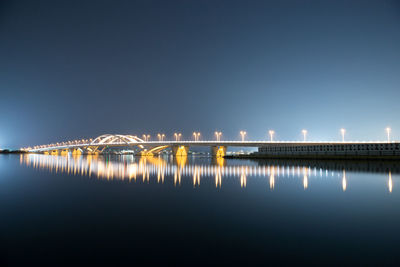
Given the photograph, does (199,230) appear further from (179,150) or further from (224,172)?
(179,150)

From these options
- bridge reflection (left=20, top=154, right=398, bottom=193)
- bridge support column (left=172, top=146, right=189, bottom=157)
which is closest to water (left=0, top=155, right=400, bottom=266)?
bridge reflection (left=20, top=154, right=398, bottom=193)

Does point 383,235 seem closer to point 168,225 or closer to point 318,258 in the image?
point 318,258

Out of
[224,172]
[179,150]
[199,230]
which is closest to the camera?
[199,230]

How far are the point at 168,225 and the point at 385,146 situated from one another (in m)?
44.7

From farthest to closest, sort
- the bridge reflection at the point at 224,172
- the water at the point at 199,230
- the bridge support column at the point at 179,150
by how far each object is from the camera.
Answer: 1. the bridge support column at the point at 179,150
2. the bridge reflection at the point at 224,172
3. the water at the point at 199,230

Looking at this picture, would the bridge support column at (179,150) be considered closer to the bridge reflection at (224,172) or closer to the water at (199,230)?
the bridge reflection at (224,172)

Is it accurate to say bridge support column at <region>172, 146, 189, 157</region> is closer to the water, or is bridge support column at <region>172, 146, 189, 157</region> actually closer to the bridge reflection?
the bridge reflection

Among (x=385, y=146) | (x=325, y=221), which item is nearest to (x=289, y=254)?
(x=325, y=221)

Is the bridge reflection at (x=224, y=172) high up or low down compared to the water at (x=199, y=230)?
down

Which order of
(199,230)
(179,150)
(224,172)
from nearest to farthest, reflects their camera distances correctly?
(199,230) → (224,172) → (179,150)

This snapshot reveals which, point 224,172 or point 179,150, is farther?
point 179,150

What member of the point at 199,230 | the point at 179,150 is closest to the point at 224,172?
the point at 199,230

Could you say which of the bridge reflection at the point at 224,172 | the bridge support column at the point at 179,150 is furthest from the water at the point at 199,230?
the bridge support column at the point at 179,150

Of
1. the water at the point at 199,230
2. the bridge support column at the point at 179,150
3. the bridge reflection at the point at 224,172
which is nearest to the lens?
the water at the point at 199,230
